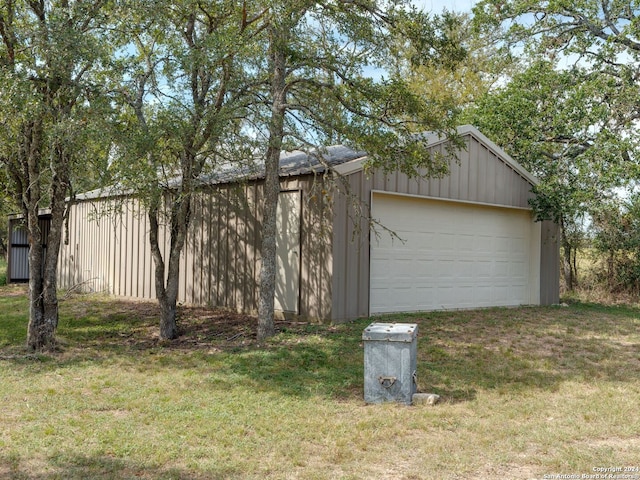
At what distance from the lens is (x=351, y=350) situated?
780 centimetres

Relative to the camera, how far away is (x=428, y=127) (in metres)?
8.54

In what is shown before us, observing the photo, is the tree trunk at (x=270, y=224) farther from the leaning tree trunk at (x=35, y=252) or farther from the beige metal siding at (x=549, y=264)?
the beige metal siding at (x=549, y=264)

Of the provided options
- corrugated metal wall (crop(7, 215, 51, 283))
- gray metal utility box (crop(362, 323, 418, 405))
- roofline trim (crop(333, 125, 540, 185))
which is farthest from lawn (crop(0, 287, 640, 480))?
corrugated metal wall (crop(7, 215, 51, 283))

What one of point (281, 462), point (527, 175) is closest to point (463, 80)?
point (527, 175)

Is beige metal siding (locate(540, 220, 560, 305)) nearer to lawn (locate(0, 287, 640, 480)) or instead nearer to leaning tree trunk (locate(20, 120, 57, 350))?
lawn (locate(0, 287, 640, 480))

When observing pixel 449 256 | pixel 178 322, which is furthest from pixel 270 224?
pixel 449 256

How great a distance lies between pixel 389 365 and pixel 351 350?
2.32 m

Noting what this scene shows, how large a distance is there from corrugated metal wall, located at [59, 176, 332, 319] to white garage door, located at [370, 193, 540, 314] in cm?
121

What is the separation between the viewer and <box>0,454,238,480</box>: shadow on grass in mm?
3824

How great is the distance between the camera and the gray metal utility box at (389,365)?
5.45 meters

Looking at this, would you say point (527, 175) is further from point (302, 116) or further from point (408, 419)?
point (408, 419)

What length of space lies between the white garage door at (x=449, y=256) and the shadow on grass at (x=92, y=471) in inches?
251

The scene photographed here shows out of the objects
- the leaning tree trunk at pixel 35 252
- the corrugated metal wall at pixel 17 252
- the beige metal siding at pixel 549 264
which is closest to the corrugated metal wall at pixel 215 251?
the leaning tree trunk at pixel 35 252

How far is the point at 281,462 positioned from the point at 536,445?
6.19 feet
